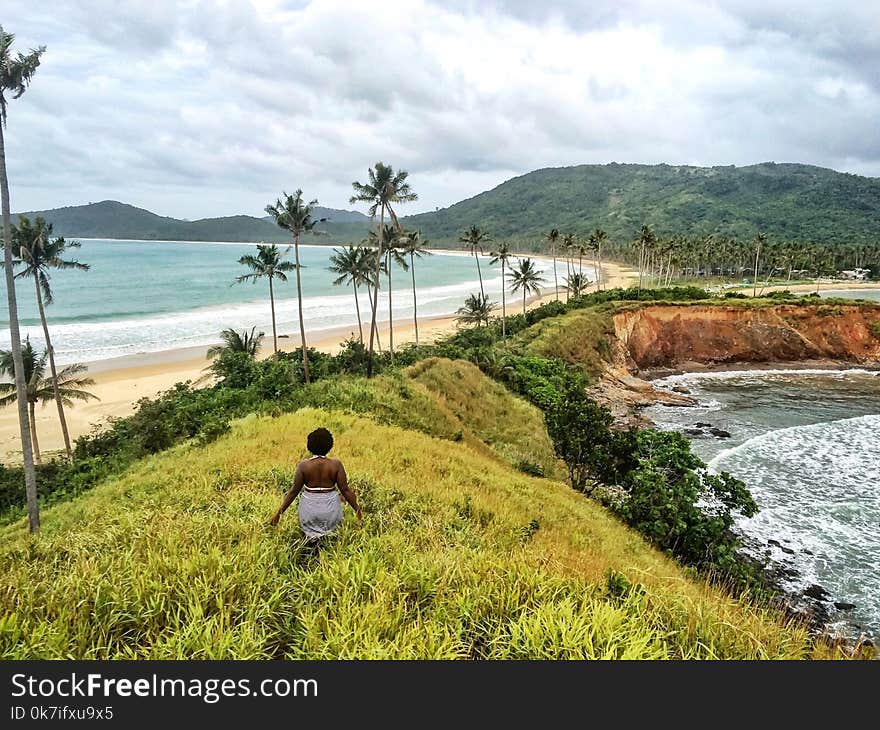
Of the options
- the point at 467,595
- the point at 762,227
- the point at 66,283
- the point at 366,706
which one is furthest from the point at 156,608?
the point at 762,227

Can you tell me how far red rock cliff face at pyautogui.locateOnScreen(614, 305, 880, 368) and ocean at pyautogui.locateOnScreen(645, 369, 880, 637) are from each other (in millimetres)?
3348

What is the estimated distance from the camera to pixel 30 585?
4996 mm

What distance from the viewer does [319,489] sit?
6098 mm

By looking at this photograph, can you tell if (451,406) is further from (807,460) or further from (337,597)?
(807,460)

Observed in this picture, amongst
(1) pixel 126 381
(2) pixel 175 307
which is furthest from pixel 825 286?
(1) pixel 126 381

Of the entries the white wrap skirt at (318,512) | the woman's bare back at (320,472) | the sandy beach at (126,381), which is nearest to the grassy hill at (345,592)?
the white wrap skirt at (318,512)

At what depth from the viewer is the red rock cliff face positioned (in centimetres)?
5109

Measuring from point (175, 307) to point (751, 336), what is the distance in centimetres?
7704

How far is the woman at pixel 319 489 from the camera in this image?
606 cm

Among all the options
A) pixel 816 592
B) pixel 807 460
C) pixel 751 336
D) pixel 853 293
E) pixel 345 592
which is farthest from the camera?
pixel 853 293

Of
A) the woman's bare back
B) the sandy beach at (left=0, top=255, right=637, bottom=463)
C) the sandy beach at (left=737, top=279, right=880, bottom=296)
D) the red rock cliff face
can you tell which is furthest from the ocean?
the sandy beach at (left=737, top=279, right=880, bottom=296)

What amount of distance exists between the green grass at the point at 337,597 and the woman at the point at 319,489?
12.4 inches

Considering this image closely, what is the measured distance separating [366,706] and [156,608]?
243cm

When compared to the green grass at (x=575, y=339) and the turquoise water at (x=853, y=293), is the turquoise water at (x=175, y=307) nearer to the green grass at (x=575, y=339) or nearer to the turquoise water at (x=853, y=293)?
the green grass at (x=575, y=339)
